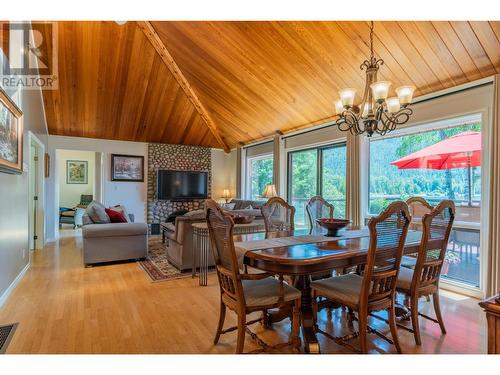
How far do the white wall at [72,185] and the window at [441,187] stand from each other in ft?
28.2

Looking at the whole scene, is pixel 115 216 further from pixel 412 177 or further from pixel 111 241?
pixel 412 177

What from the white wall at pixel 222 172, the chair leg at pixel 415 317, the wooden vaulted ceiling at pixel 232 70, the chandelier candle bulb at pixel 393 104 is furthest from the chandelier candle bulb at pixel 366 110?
the white wall at pixel 222 172

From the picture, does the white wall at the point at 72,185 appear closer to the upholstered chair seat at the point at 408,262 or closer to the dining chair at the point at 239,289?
the dining chair at the point at 239,289

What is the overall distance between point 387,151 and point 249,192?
426cm

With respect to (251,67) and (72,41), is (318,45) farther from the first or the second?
(72,41)

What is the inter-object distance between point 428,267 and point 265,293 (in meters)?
1.30

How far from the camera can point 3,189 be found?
9.37ft

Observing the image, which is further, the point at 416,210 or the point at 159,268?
the point at 159,268

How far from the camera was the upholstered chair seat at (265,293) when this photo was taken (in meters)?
1.91

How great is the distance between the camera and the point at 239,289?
6.06 ft

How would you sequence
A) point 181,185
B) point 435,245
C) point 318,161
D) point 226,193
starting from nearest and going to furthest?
1. point 435,245
2. point 318,161
3. point 181,185
4. point 226,193

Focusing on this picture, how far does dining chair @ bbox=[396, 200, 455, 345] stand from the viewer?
2.05 m

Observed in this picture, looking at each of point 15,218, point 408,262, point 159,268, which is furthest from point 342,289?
point 15,218

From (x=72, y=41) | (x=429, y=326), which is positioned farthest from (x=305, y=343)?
(x=72, y=41)
